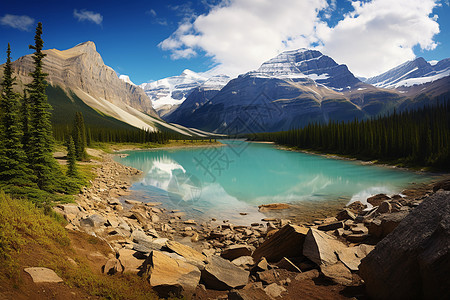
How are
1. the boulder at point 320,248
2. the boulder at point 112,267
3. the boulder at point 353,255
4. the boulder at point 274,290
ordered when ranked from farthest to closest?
the boulder at point 320,248
the boulder at point 353,255
the boulder at point 112,267
the boulder at point 274,290

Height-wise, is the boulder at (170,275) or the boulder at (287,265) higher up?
the boulder at (170,275)

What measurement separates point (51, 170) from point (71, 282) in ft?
45.1

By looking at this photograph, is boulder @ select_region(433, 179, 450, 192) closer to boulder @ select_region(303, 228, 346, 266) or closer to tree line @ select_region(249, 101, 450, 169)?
boulder @ select_region(303, 228, 346, 266)

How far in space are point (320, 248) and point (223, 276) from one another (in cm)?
345

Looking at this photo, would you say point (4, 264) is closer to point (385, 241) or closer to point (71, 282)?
point (71, 282)

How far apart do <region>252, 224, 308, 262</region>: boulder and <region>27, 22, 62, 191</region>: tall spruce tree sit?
14492 mm

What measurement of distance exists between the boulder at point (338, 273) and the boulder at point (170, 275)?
385 centimetres

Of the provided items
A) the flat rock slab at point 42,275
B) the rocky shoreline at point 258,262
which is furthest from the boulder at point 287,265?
the flat rock slab at point 42,275

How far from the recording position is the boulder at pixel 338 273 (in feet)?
22.5

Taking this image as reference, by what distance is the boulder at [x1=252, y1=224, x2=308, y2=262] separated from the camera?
8922 millimetres

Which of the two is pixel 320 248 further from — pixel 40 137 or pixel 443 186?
pixel 40 137

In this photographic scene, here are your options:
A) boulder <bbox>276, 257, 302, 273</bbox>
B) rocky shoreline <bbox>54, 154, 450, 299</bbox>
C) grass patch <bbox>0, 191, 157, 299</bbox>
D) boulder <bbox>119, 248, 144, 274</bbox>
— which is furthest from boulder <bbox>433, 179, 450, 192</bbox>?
grass patch <bbox>0, 191, 157, 299</bbox>

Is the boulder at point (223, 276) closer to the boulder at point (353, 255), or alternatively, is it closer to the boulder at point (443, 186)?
the boulder at point (353, 255)

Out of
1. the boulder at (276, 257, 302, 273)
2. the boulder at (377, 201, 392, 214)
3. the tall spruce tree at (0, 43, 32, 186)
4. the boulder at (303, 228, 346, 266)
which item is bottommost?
the boulder at (276, 257, 302, 273)
